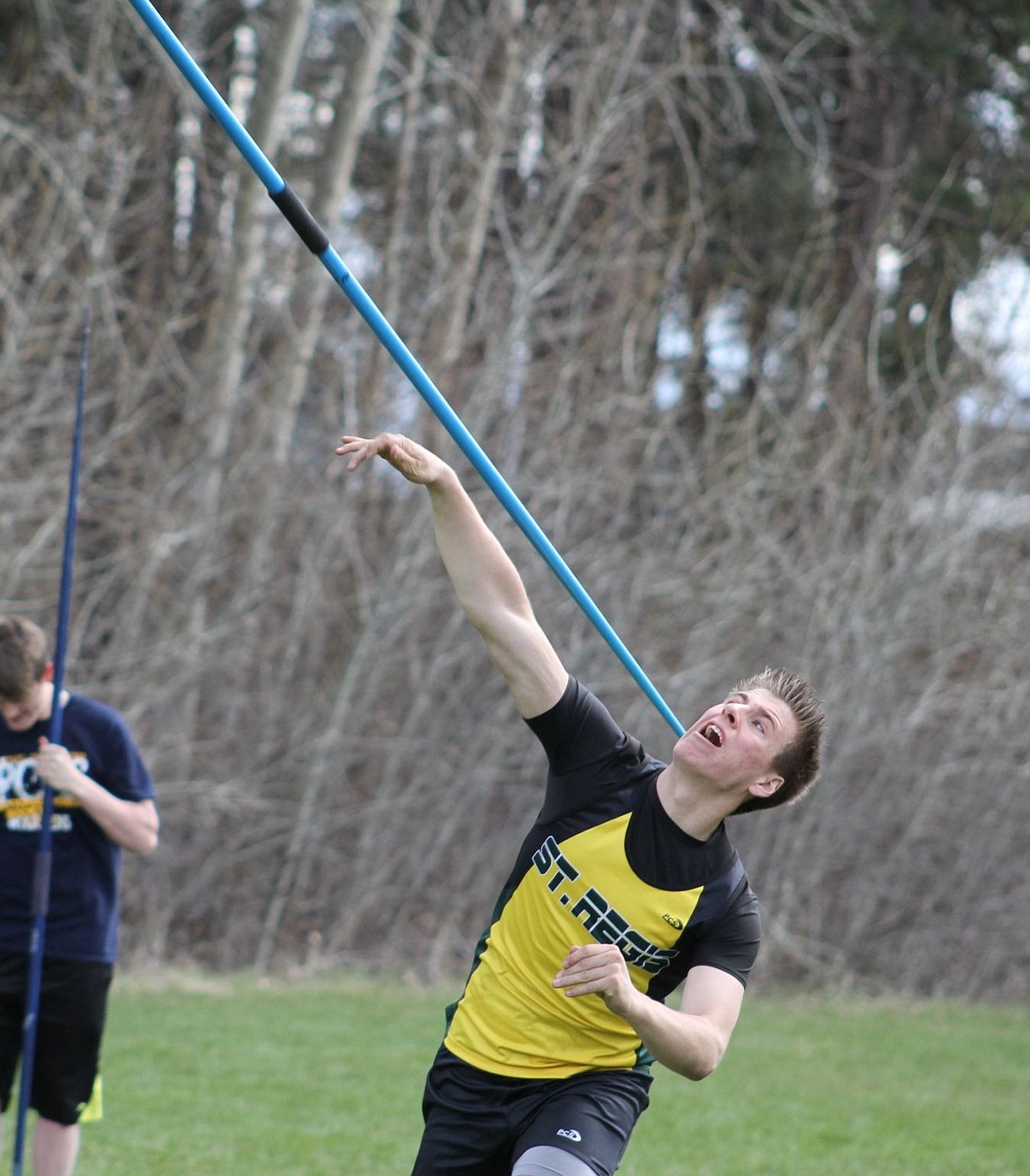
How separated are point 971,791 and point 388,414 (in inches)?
228

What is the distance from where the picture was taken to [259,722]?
11.7m

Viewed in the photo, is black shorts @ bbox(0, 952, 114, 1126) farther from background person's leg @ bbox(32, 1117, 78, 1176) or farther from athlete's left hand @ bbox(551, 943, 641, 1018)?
athlete's left hand @ bbox(551, 943, 641, 1018)

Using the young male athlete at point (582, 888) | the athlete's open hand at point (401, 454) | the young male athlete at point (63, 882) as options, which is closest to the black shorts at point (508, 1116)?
the young male athlete at point (582, 888)

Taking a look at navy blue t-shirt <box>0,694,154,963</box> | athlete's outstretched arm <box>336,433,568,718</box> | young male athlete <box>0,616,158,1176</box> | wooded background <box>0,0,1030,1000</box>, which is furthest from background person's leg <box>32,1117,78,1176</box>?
wooded background <box>0,0,1030,1000</box>

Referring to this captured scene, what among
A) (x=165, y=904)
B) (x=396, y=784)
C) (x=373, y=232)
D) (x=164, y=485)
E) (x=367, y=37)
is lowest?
(x=165, y=904)

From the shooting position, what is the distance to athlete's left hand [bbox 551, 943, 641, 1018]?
2914 mm

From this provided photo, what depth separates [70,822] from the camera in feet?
15.8

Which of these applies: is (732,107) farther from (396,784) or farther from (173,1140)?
(173,1140)

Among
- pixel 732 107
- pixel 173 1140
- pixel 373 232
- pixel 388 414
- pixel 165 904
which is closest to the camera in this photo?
pixel 173 1140

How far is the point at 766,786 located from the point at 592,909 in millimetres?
474

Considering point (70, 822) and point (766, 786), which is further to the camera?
point (70, 822)

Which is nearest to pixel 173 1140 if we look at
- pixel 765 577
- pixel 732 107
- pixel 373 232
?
pixel 765 577

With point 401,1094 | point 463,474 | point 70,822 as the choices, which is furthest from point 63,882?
point 463,474

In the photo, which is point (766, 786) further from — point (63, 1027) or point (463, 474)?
point (463, 474)
